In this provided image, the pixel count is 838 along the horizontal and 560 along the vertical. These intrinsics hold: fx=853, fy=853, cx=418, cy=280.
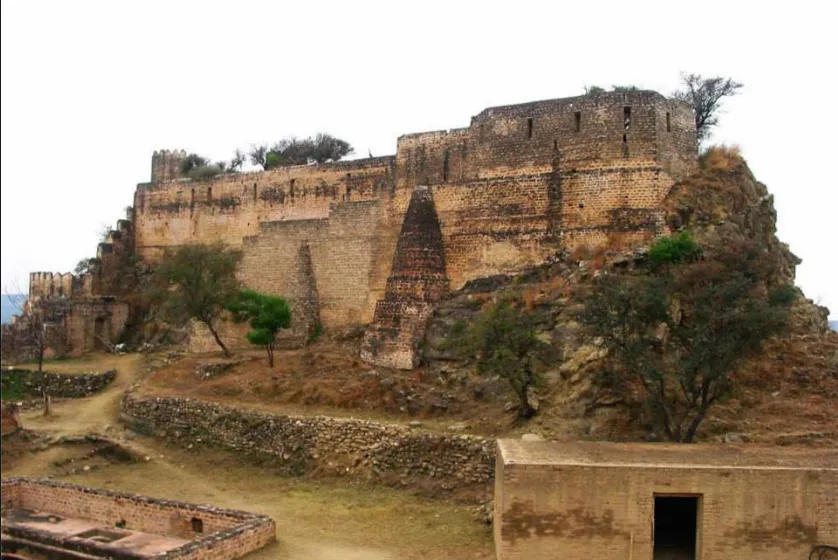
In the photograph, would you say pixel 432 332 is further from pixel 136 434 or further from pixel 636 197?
pixel 136 434

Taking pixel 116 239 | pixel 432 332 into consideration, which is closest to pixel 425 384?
pixel 432 332

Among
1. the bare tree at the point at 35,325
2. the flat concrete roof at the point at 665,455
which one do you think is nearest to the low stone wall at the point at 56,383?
the bare tree at the point at 35,325

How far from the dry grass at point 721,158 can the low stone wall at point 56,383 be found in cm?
1867

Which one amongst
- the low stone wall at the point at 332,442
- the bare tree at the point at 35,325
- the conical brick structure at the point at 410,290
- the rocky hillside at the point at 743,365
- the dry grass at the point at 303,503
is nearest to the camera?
the dry grass at the point at 303,503

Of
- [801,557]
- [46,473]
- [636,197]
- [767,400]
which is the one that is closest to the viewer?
[801,557]

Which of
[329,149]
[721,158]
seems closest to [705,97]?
[721,158]

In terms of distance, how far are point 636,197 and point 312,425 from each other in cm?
931

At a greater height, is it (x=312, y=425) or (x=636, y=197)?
(x=636, y=197)

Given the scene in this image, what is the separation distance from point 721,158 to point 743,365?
6821mm

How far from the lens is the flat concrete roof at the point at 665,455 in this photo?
1173 centimetres

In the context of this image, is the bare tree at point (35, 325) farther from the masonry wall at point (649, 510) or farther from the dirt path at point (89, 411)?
the masonry wall at point (649, 510)

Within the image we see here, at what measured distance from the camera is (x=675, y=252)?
59.9 feet

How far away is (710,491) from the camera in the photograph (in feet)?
37.6

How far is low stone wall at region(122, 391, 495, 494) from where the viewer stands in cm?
1611
